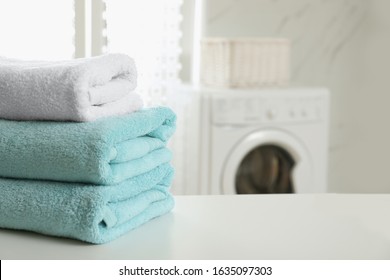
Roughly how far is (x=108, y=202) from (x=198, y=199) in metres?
0.25

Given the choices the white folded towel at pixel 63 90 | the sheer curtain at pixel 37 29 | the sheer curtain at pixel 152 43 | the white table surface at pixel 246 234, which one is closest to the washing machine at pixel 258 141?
the sheer curtain at pixel 152 43

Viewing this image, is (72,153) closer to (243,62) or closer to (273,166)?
(243,62)

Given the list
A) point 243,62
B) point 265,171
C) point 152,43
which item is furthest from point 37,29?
point 265,171

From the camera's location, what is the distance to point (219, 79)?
2807mm

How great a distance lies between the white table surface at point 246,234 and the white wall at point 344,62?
227 centimetres

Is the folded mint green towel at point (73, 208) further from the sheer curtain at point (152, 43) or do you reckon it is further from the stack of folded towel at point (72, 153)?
the sheer curtain at point (152, 43)

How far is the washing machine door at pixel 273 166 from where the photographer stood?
9.07 ft

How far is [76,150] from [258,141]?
6.41 feet

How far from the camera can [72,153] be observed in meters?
0.80

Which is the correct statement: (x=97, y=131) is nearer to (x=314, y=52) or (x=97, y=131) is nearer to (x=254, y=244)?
(x=254, y=244)

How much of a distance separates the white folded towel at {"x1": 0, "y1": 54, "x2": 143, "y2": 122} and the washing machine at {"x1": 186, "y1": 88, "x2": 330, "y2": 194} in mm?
1710

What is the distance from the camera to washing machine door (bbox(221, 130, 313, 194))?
2.76 metres
